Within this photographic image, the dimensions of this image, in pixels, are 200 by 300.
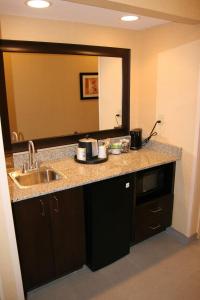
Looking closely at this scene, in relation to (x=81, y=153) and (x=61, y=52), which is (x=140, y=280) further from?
(x=61, y=52)

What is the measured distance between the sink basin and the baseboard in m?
1.45

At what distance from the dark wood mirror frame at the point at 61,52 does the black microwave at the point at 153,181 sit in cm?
64

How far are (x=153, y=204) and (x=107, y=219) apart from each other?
56cm

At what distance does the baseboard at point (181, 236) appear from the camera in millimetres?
2479

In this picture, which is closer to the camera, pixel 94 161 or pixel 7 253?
pixel 7 253

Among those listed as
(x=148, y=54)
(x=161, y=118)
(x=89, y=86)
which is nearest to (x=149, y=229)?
(x=161, y=118)

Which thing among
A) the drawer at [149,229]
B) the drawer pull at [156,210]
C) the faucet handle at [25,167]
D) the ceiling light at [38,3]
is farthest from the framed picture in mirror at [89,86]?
the drawer at [149,229]

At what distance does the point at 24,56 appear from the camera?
7.20 feet

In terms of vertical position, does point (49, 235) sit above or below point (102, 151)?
below

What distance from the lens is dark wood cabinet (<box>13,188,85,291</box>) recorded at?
172 centimetres

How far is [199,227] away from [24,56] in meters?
2.45

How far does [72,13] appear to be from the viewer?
1946mm

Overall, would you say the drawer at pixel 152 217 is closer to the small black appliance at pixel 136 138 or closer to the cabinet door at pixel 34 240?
the small black appliance at pixel 136 138

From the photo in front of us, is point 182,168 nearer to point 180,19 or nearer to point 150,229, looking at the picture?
point 150,229
